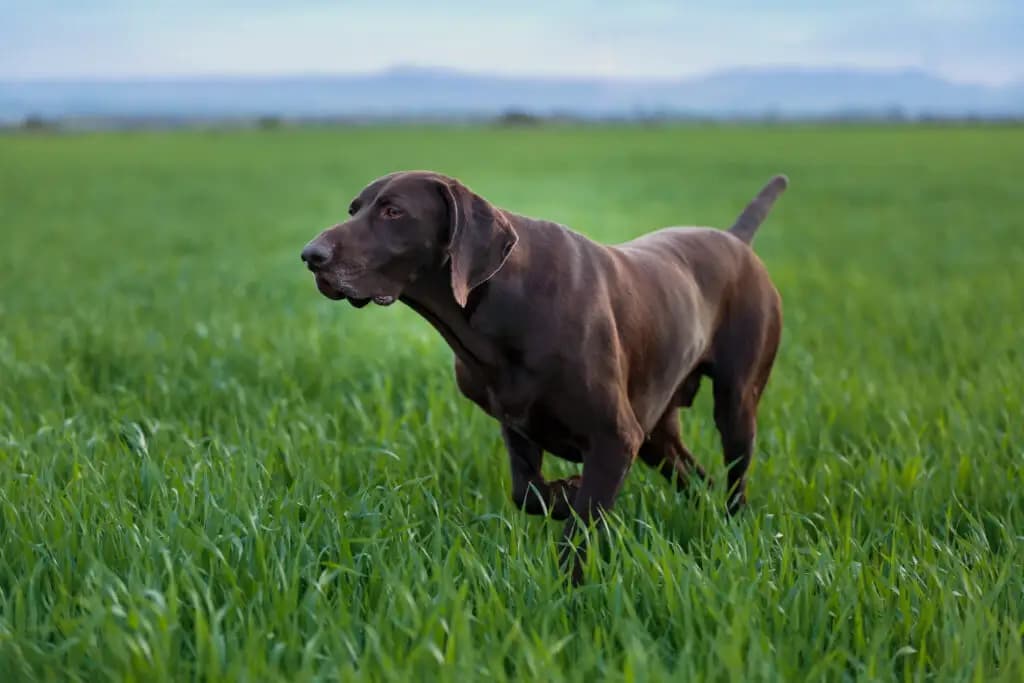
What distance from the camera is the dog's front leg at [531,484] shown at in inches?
141

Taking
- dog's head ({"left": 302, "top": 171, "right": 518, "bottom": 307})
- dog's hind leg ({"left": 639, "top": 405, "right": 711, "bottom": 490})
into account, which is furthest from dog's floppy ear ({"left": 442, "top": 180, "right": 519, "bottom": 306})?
dog's hind leg ({"left": 639, "top": 405, "right": 711, "bottom": 490})

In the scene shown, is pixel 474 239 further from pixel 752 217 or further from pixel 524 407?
pixel 752 217

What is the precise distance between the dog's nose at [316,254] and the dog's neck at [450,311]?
1.13 feet

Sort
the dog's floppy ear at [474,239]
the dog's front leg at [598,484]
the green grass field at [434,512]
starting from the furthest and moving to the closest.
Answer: the dog's front leg at [598,484]
the dog's floppy ear at [474,239]
the green grass field at [434,512]

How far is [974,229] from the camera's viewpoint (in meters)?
15.9

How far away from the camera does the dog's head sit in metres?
2.99

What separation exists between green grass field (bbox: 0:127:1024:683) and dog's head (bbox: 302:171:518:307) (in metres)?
0.74

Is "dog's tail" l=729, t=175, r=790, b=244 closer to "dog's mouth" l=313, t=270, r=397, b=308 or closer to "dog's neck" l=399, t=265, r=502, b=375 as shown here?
"dog's neck" l=399, t=265, r=502, b=375

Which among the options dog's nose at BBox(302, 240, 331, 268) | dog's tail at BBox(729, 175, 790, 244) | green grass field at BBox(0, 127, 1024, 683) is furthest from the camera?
dog's tail at BBox(729, 175, 790, 244)

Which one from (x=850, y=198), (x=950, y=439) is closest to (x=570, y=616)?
(x=950, y=439)

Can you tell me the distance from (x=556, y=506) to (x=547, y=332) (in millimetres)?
715

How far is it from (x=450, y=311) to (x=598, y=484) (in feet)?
2.33

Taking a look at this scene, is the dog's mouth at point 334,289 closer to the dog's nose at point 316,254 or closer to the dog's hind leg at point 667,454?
the dog's nose at point 316,254

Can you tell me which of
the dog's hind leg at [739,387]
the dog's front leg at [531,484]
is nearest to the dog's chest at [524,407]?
the dog's front leg at [531,484]
